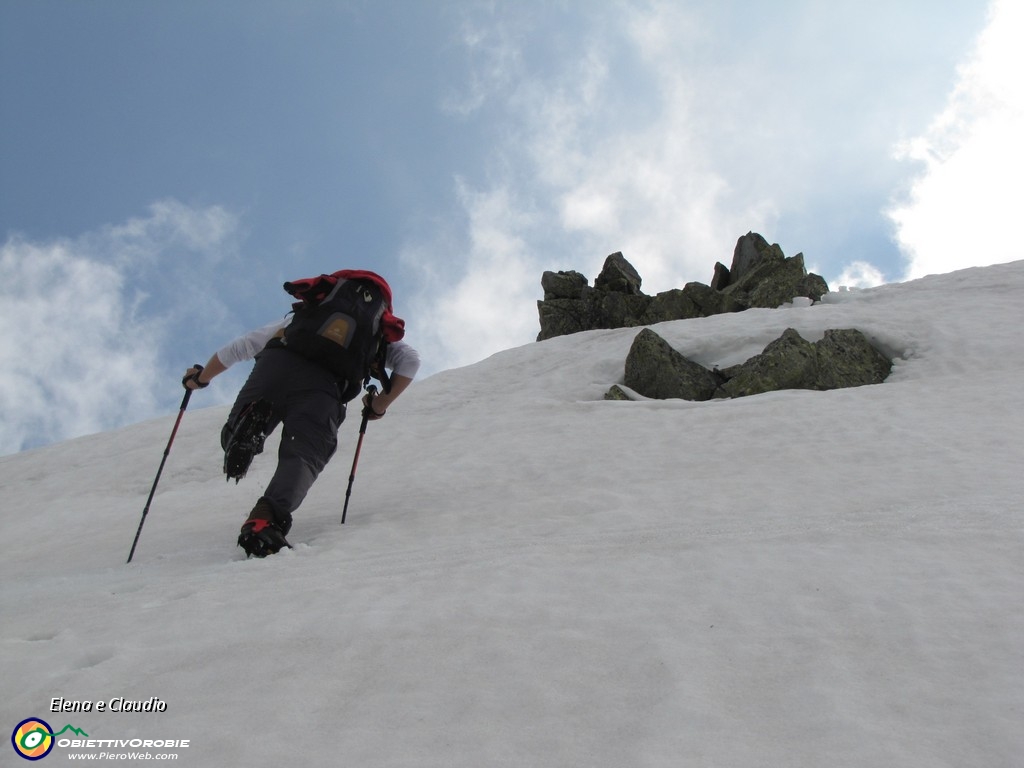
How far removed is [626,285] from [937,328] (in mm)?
17287

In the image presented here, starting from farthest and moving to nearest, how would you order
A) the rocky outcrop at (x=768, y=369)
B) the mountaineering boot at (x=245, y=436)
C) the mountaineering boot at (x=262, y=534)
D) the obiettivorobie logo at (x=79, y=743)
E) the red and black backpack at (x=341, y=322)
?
the rocky outcrop at (x=768, y=369) < the red and black backpack at (x=341, y=322) < the mountaineering boot at (x=245, y=436) < the mountaineering boot at (x=262, y=534) < the obiettivorobie logo at (x=79, y=743)

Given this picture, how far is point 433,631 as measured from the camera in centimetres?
346

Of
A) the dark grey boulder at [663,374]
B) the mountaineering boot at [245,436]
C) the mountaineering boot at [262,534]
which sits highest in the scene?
the dark grey boulder at [663,374]

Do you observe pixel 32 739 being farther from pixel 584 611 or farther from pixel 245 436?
pixel 245 436

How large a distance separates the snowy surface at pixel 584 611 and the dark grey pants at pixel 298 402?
716 millimetres

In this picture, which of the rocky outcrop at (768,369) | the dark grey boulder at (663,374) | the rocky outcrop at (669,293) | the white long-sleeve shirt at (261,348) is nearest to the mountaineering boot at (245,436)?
the white long-sleeve shirt at (261,348)

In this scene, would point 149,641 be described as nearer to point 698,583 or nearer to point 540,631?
point 540,631

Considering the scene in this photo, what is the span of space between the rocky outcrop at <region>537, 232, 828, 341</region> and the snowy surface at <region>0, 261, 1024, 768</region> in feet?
50.5

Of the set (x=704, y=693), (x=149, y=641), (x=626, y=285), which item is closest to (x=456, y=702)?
(x=704, y=693)

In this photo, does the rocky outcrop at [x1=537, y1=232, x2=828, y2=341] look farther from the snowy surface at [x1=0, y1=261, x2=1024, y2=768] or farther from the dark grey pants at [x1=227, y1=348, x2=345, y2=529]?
the dark grey pants at [x1=227, y1=348, x2=345, y2=529]

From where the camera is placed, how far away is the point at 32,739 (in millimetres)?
2623

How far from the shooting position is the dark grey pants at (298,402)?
5.79 metres

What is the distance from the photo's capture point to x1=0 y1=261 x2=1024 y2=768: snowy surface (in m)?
2.57

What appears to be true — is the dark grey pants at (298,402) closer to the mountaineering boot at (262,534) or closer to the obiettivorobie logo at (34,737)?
the mountaineering boot at (262,534)
